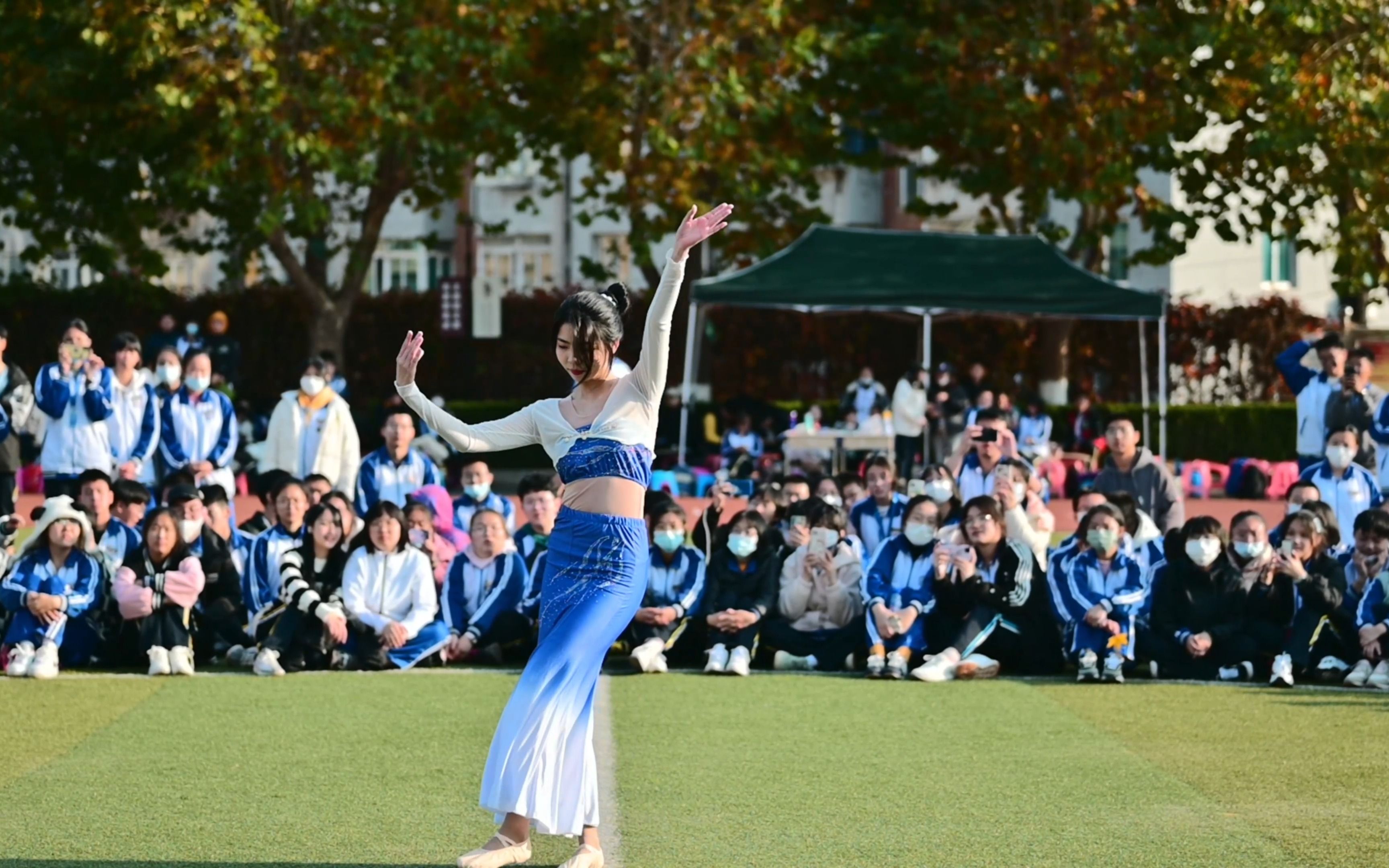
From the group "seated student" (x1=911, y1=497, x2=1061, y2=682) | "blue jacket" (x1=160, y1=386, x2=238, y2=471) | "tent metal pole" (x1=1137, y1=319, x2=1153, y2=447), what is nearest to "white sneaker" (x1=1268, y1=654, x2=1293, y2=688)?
"seated student" (x1=911, y1=497, x2=1061, y2=682)

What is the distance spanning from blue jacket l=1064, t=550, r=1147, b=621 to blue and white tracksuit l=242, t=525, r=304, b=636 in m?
4.56

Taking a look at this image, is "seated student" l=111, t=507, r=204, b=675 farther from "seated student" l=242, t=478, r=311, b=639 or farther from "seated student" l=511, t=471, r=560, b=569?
"seated student" l=511, t=471, r=560, b=569

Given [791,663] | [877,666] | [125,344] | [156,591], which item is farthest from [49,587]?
[877,666]

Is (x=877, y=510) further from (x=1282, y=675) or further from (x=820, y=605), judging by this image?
(x=1282, y=675)

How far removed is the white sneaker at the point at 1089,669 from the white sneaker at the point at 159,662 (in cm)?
513

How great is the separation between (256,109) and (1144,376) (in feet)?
35.5

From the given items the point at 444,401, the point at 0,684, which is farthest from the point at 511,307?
the point at 0,684

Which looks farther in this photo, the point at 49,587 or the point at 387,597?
the point at 387,597

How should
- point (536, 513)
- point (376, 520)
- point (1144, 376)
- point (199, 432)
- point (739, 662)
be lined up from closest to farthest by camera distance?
point (739, 662) < point (376, 520) < point (536, 513) < point (199, 432) < point (1144, 376)

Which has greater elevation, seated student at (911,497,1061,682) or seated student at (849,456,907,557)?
seated student at (849,456,907,557)

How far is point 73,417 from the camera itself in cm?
1399

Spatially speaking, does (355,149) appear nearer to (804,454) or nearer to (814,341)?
(804,454)

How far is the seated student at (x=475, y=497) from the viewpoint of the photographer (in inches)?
531

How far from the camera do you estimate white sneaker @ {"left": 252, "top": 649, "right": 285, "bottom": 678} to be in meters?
11.3
